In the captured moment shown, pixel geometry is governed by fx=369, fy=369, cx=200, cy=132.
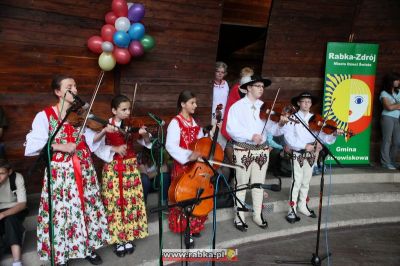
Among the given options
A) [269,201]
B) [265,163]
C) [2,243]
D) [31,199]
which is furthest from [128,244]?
[269,201]

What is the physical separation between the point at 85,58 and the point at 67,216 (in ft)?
7.46

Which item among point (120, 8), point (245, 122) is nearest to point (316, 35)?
point (245, 122)

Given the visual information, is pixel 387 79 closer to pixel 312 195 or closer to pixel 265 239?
pixel 312 195

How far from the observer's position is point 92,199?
11.2 ft

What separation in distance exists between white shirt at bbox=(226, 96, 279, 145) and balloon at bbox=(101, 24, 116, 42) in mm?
1691

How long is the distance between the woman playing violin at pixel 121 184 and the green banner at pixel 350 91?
13.8ft

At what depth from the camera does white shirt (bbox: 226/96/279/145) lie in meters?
4.26

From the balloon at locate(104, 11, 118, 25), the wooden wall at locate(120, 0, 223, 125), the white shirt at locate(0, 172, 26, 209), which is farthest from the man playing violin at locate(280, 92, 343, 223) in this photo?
the white shirt at locate(0, 172, 26, 209)

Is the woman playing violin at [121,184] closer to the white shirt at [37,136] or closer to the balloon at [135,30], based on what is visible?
the white shirt at [37,136]

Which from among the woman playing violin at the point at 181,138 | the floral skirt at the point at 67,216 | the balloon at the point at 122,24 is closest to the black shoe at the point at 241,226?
the woman playing violin at the point at 181,138

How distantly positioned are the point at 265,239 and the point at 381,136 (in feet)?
13.4

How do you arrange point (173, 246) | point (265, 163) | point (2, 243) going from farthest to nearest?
1. point (265, 163)
2. point (173, 246)
3. point (2, 243)

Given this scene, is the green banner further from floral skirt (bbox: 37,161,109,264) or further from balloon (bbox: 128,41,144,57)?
floral skirt (bbox: 37,161,109,264)

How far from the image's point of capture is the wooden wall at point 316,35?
6.46m
